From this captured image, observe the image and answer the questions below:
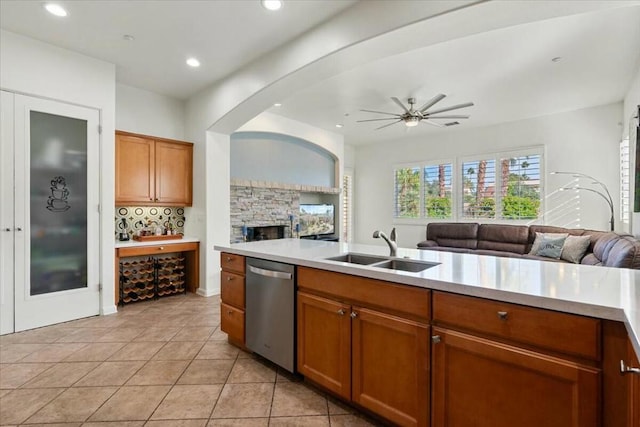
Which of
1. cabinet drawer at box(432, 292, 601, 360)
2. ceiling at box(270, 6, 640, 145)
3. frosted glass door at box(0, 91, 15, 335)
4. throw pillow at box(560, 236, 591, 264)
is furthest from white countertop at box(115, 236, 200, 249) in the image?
throw pillow at box(560, 236, 591, 264)

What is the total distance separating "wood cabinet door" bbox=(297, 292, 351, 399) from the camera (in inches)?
72.9

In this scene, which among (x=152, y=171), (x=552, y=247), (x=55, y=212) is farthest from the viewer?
(x=552, y=247)

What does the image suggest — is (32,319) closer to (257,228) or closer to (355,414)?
(257,228)

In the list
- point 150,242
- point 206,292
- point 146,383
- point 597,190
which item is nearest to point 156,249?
point 150,242

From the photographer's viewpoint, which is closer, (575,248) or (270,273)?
(270,273)

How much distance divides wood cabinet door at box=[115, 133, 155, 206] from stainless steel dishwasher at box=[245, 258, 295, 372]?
254 centimetres

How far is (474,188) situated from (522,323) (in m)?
5.85

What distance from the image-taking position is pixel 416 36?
241 cm

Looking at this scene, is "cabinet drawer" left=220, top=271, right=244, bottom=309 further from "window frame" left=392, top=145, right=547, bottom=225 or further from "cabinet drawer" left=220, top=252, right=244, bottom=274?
"window frame" left=392, top=145, right=547, bottom=225

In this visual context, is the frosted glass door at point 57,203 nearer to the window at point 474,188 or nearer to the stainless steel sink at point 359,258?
the stainless steel sink at point 359,258

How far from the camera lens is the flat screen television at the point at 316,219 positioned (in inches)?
258

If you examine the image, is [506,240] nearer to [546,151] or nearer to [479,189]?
[479,189]

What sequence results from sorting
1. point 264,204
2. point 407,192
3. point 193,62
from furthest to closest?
point 407,192 → point 264,204 → point 193,62

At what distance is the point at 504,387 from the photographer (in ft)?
4.21
